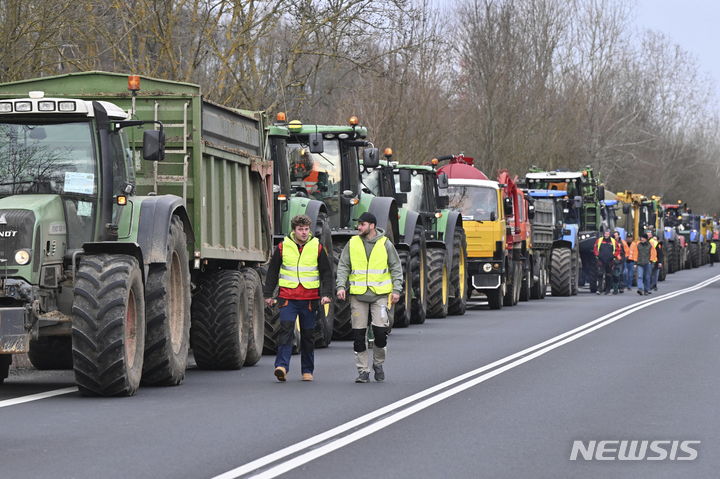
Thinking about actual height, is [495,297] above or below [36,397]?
below

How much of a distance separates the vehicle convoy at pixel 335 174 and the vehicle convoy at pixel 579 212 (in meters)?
19.7

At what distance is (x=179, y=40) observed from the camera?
3331 cm

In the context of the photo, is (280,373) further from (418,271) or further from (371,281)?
(418,271)

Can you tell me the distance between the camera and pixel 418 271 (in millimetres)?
27312

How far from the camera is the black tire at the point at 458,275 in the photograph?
30.3 meters

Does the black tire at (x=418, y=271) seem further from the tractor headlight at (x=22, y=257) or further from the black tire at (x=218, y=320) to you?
the tractor headlight at (x=22, y=257)

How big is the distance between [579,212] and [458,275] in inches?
664

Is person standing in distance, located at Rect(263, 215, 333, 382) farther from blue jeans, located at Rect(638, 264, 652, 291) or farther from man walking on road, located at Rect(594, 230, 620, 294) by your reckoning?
blue jeans, located at Rect(638, 264, 652, 291)

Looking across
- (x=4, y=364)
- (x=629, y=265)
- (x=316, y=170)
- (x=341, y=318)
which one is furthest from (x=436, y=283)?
(x=629, y=265)

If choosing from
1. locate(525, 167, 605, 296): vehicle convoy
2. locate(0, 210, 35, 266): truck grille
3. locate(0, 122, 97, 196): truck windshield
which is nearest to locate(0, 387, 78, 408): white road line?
locate(0, 210, 35, 266): truck grille

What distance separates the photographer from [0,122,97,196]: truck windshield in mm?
14102

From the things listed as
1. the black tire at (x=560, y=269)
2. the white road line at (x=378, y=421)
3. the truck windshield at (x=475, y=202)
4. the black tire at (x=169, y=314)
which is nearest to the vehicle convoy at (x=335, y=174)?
the white road line at (x=378, y=421)

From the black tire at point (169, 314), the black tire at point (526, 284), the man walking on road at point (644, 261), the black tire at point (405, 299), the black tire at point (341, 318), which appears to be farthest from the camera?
the man walking on road at point (644, 261)

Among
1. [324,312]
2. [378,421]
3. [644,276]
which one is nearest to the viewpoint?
[378,421]
